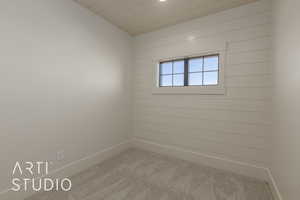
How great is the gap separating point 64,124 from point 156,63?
6.81 feet

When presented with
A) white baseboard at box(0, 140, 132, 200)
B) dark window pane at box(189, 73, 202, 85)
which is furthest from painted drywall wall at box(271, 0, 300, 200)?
white baseboard at box(0, 140, 132, 200)

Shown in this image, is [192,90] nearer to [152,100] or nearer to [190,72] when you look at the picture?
[190,72]

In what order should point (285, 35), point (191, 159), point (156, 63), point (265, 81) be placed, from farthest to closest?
point (156, 63), point (191, 159), point (265, 81), point (285, 35)

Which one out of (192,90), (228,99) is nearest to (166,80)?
(192,90)

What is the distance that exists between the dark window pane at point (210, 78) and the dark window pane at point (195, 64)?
0.61ft

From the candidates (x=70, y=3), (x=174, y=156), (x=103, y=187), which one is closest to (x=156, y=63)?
(x=70, y=3)

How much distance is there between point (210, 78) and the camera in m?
2.46

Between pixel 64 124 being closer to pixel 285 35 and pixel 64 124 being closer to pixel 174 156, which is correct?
pixel 174 156

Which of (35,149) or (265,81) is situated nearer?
(35,149)

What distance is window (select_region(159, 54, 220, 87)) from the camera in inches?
96.1

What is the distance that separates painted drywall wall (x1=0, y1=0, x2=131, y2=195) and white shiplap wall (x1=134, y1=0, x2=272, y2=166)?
1.06 metres

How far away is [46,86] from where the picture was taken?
1.78m

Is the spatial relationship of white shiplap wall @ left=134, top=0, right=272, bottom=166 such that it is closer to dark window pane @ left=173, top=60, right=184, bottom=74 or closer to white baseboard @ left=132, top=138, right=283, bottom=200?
white baseboard @ left=132, top=138, right=283, bottom=200

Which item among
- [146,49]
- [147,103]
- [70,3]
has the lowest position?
[147,103]
